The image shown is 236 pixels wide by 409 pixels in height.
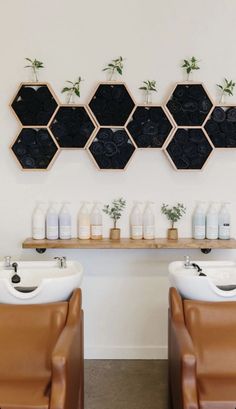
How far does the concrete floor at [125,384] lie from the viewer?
2275mm

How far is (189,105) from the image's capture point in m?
2.56

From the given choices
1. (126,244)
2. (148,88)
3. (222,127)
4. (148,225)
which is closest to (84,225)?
(126,244)

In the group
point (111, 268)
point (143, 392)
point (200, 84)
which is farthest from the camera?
point (111, 268)

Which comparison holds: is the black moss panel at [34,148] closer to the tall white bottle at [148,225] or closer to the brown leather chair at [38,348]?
the tall white bottle at [148,225]

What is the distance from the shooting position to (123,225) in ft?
8.80

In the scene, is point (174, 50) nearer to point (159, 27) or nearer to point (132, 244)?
point (159, 27)

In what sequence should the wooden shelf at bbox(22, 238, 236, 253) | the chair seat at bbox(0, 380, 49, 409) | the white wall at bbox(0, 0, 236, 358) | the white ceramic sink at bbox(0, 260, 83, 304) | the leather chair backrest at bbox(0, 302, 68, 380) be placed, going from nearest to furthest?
the chair seat at bbox(0, 380, 49, 409) < the leather chair backrest at bbox(0, 302, 68, 380) < the white ceramic sink at bbox(0, 260, 83, 304) < the wooden shelf at bbox(22, 238, 236, 253) < the white wall at bbox(0, 0, 236, 358)

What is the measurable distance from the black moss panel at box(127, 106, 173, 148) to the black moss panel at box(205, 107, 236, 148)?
27cm

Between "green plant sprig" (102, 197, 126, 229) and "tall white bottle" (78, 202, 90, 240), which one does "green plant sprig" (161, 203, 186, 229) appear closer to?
"green plant sprig" (102, 197, 126, 229)

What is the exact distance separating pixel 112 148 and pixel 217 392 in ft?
5.12

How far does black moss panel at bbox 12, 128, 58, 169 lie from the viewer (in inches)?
101

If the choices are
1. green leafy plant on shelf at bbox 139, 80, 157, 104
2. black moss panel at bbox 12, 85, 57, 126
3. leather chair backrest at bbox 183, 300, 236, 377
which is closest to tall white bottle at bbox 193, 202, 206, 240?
leather chair backrest at bbox 183, 300, 236, 377

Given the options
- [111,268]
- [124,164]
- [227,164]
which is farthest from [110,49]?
[111,268]

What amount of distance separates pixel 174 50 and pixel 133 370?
2153 mm
